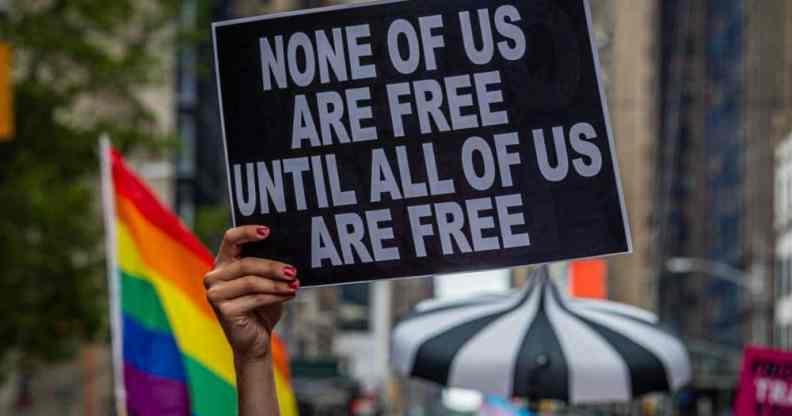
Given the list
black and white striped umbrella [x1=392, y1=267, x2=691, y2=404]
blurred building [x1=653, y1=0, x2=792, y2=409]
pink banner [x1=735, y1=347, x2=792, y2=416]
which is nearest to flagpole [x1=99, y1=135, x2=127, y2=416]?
pink banner [x1=735, y1=347, x2=792, y2=416]

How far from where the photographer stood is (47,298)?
27.0m

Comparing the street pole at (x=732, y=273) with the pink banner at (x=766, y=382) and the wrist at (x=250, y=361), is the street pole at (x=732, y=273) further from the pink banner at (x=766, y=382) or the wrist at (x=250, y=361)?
the wrist at (x=250, y=361)

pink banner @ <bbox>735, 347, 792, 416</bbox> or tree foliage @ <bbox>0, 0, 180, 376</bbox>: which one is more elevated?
tree foliage @ <bbox>0, 0, 180, 376</bbox>

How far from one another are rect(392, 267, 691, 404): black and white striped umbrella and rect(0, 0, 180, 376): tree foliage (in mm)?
13886

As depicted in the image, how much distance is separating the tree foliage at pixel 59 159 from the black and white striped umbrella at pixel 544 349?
45.6 ft

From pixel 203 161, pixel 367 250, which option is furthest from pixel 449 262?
pixel 203 161

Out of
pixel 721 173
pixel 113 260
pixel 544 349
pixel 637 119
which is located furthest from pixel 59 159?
pixel 637 119

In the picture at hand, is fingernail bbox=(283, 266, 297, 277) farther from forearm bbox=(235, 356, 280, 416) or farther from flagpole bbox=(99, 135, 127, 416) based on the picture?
flagpole bbox=(99, 135, 127, 416)

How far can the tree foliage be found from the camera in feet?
85.3

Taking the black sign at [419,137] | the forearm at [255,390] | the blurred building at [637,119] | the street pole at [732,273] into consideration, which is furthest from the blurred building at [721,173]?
the forearm at [255,390]

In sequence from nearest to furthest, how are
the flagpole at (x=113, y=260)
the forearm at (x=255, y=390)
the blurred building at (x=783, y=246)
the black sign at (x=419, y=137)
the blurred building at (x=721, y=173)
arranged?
the forearm at (x=255, y=390)
the black sign at (x=419, y=137)
the flagpole at (x=113, y=260)
the blurred building at (x=783, y=246)
the blurred building at (x=721, y=173)

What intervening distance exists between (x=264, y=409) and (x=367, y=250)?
50 centimetres

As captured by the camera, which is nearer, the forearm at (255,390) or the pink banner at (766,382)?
the forearm at (255,390)

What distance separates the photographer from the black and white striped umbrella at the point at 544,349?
38.9 feet
